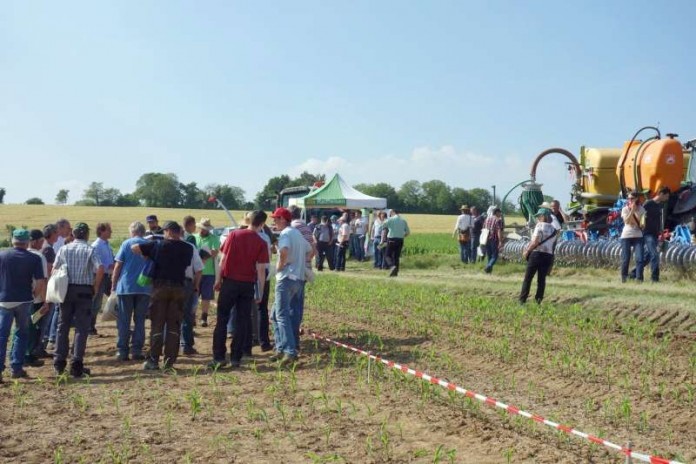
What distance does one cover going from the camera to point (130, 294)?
9.64 m

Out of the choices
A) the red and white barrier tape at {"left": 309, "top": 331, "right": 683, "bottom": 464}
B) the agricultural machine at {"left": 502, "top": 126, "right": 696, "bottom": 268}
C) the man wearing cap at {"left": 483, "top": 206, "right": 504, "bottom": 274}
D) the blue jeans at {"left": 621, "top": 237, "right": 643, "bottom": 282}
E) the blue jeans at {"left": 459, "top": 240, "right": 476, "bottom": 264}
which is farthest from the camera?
the blue jeans at {"left": 459, "top": 240, "right": 476, "bottom": 264}

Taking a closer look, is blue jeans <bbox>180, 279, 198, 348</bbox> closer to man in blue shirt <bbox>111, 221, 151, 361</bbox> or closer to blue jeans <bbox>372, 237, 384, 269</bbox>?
man in blue shirt <bbox>111, 221, 151, 361</bbox>

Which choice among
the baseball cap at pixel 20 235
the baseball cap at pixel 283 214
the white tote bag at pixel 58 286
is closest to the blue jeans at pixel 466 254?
the baseball cap at pixel 283 214

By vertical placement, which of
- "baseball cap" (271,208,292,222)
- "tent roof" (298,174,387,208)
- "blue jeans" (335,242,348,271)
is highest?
"tent roof" (298,174,387,208)

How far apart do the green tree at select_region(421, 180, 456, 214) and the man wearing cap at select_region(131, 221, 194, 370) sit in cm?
8421

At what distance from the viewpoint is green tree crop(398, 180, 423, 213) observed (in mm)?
94125

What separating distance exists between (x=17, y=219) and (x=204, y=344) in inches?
2063

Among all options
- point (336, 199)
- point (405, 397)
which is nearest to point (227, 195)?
point (336, 199)

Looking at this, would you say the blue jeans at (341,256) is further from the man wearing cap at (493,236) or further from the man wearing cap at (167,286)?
the man wearing cap at (167,286)

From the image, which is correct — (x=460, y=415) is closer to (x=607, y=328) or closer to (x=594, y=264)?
(x=607, y=328)

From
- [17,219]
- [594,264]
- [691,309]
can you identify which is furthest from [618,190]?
[17,219]

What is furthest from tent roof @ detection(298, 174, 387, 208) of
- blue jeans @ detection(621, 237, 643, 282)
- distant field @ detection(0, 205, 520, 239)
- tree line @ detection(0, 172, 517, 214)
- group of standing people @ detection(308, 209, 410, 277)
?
tree line @ detection(0, 172, 517, 214)

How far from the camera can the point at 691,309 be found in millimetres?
10445

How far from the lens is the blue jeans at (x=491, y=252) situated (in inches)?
720
